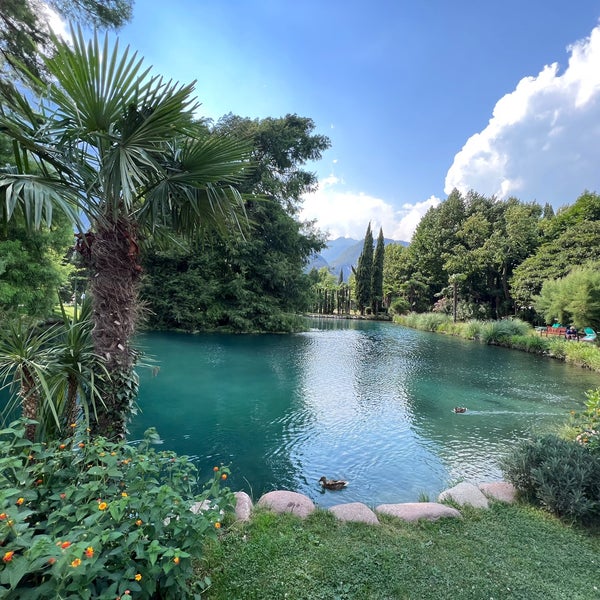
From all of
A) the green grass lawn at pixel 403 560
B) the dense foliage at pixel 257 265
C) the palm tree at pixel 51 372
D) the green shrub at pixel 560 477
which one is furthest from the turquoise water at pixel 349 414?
the dense foliage at pixel 257 265

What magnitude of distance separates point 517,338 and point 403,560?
17395mm

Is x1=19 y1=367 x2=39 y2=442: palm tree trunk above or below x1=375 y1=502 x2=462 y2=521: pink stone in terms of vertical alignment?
above

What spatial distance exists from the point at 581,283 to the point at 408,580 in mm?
17907

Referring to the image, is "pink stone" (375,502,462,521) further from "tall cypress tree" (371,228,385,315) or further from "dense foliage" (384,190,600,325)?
"tall cypress tree" (371,228,385,315)

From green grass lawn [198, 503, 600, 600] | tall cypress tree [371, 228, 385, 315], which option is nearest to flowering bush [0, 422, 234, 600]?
green grass lawn [198, 503, 600, 600]

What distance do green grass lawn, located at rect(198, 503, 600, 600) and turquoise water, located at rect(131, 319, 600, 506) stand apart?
1264 mm

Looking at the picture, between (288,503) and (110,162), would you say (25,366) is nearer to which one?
(110,162)

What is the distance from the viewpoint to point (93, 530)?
1.31 metres

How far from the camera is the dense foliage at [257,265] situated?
18281 millimetres

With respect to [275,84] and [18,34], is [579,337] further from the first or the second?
[18,34]

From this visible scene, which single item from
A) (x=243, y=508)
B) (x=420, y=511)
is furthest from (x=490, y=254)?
(x=243, y=508)

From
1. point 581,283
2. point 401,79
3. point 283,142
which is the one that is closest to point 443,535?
point 401,79

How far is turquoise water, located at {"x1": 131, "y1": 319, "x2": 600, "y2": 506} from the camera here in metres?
4.56

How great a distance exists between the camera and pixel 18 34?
18.0 feet
